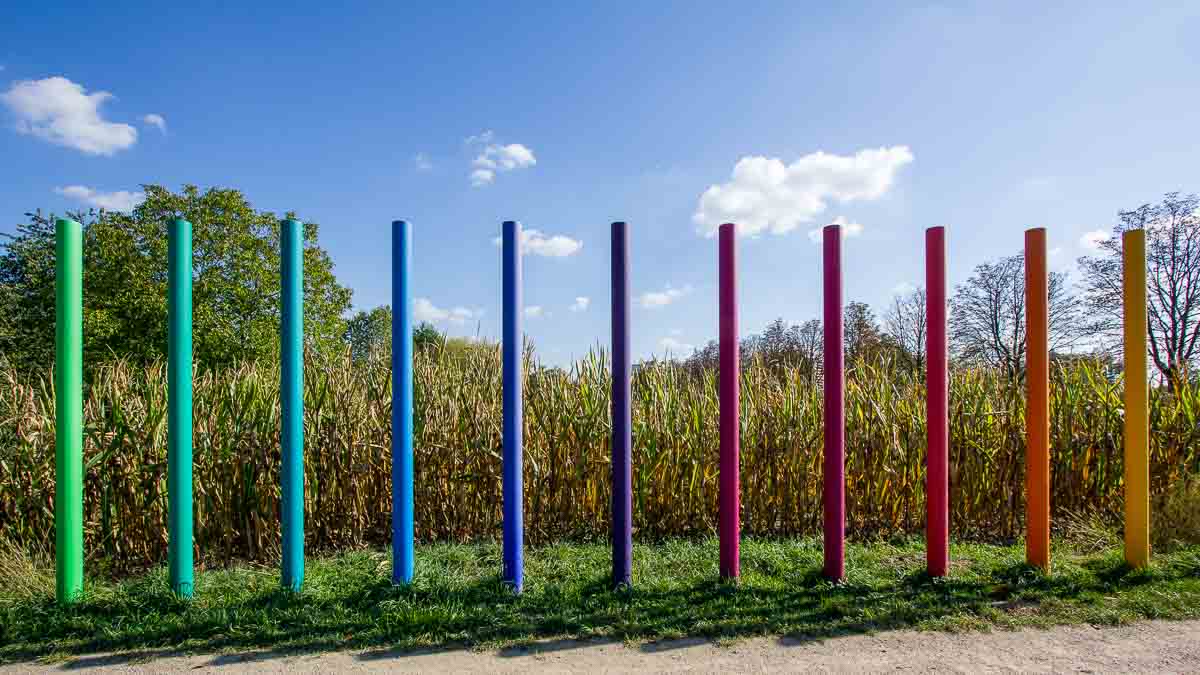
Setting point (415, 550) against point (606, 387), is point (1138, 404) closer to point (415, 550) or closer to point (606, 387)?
point (606, 387)

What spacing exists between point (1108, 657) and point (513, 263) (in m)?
3.74

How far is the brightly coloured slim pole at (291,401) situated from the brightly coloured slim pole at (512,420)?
1.24 metres

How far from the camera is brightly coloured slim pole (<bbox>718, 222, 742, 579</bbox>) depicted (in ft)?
13.7

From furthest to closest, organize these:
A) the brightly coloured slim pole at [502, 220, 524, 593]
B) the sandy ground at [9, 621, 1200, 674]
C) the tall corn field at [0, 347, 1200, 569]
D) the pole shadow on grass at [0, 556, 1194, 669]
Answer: the tall corn field at [0, 347, 1200, 569], the brightly coloured slim pole at [502, 220, 524, 593], the pole shadow on grass at [0, 556, 1194, 669], the sandy ground at [9, 621, 1200, 674]

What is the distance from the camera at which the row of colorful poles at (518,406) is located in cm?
389

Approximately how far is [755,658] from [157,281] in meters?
22.5

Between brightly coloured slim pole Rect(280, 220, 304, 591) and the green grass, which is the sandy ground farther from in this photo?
brightly coloured slim pole Rect(280, 220, 304, 591)

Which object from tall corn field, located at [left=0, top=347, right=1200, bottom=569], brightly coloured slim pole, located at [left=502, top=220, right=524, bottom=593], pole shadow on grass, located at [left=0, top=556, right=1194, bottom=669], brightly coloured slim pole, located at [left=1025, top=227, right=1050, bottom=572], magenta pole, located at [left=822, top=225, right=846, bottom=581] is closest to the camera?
pole shadow on grass, located at [left=0, top=556, right=1194, bottom=669]

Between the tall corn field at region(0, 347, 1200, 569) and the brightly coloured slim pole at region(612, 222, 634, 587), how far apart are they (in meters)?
1.55

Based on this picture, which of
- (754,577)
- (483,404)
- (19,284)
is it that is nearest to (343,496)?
(483,404)

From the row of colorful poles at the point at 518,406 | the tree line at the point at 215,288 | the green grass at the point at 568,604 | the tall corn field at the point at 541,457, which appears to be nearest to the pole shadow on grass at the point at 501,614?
the green grass at the point at 568,604

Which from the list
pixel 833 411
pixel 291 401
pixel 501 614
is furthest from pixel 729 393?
pixel 291 401

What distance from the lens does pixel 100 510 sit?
493cm

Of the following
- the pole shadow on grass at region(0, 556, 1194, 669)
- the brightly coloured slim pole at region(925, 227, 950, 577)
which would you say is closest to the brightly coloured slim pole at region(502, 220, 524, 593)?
the pole shadow on grass at region(0, 556, 1194, 669)
